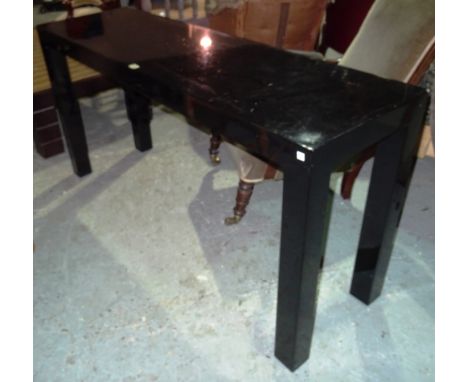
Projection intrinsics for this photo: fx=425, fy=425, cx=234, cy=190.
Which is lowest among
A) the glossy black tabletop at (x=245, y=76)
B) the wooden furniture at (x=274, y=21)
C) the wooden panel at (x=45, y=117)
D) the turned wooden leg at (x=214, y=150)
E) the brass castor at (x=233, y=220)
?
the brass castor at (x=233, y=220)

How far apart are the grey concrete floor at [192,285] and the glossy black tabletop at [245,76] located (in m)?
0.47

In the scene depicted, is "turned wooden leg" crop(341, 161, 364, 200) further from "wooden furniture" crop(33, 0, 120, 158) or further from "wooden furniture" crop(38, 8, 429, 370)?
"wooden furniture" crop(33, 0, 120, 158)

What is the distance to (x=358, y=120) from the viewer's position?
2.81 ft

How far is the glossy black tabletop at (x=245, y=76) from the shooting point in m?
0.88

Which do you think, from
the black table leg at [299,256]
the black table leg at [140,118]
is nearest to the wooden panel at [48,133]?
the black table leg at [140,118]

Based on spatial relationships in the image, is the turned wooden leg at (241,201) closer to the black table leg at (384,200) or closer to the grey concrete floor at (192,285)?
the grey concrete floor at (192,285)

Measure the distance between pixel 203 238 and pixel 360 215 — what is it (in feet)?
2.07

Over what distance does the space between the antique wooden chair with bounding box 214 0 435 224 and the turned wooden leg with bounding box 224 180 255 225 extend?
0.8 inches

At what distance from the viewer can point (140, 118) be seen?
207cm

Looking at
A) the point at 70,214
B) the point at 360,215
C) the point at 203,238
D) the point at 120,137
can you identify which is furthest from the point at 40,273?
the point at 360,215

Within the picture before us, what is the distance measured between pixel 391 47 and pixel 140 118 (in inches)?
48.9

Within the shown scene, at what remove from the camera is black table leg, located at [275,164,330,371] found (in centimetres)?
82

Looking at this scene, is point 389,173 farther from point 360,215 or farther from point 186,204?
point 186,204

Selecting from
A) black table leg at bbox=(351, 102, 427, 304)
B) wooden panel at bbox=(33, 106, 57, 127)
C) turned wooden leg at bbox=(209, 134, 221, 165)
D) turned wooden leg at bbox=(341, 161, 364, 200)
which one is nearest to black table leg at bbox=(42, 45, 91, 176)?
wooden panel at bbox=(33, 106, 57, 127)
